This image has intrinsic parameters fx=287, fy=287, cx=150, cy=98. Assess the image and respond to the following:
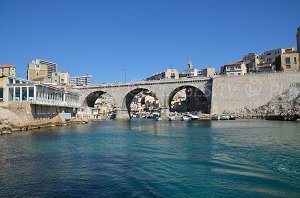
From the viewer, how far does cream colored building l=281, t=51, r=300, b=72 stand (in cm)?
6569

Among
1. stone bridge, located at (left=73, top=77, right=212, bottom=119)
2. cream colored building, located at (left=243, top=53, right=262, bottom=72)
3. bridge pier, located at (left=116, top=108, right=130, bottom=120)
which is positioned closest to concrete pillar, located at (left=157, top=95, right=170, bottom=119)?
stone bridge, located at (left=73, top=77, right=212, bottom=119)

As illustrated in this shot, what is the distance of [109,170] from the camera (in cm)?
1181

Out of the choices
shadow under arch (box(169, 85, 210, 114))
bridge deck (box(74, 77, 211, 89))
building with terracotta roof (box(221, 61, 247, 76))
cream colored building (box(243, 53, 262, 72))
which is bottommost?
shadow under arch (box(169, 85, 210, 114))

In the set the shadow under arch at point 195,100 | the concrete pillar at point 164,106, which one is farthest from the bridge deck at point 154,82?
the shadow under arch at point 195,100

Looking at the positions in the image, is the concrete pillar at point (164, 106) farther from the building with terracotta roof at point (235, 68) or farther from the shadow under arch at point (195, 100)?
the building with terracotta roof at point (235, 68)

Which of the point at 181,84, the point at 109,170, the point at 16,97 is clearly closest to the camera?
the point at 109,170

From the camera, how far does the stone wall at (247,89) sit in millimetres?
59500

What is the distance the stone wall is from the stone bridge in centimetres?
400

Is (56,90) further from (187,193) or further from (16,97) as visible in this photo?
(187,193)

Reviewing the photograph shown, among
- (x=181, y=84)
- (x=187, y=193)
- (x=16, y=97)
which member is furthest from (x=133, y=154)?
(x=181, y=84)

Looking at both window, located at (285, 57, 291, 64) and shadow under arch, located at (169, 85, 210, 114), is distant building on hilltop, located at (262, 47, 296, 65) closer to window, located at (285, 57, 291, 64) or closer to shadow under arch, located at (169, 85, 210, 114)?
window, located at (285, 57, 291, 64)

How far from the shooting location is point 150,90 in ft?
254

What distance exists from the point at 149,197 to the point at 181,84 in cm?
6543

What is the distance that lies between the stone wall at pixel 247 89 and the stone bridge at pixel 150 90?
400 centimetres
